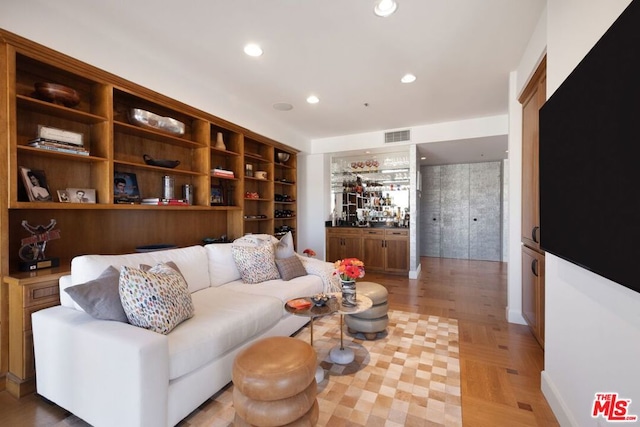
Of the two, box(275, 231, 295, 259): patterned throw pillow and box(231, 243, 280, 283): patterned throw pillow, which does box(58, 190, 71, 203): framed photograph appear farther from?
box(275, 231, 295, 259): patterned throw pillow

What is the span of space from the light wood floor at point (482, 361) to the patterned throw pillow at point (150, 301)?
0.77 meters

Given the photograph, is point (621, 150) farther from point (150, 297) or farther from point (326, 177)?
point (326, 177)

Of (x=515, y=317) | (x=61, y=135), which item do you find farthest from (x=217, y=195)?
(x=515, y=317)

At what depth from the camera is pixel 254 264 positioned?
285cm

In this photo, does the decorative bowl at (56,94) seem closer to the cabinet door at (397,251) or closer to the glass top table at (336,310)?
the glass top table at (336,310)

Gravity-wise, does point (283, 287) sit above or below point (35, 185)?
below

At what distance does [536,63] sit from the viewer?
221 centimetres

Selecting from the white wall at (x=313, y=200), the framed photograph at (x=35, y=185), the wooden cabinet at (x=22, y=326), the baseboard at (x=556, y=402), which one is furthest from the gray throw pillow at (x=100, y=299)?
the white wall at (x=313, y=200)

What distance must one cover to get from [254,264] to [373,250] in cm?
302

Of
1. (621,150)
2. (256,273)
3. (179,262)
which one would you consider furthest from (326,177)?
(621,150)

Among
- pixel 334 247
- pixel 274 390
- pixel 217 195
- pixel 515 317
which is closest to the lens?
pixel 274 390

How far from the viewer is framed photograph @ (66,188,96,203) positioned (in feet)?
7.48

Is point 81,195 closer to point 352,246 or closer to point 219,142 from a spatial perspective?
point 219,142

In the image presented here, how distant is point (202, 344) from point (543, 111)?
248 cm
